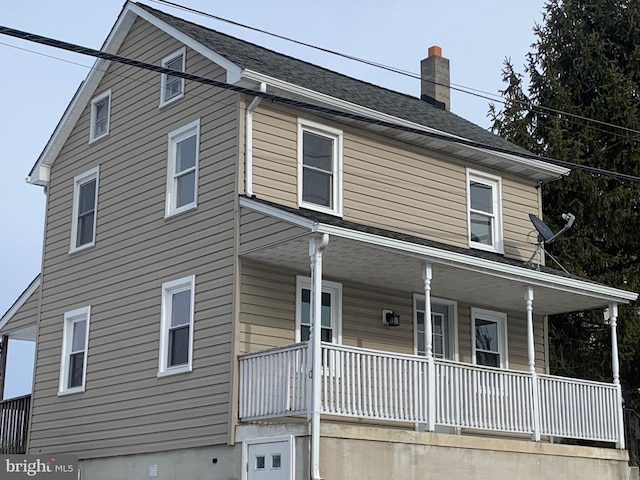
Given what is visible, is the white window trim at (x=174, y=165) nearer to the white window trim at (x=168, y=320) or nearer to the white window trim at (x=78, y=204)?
the white window trim at (x=168, y=320)

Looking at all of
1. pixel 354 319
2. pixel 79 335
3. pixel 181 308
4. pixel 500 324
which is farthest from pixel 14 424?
pixel 500 324

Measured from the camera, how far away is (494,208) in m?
20.9

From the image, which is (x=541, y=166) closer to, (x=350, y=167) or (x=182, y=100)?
(x=350, y=167)

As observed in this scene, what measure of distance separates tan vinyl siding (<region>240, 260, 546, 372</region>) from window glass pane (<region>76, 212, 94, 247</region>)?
530 centimetres

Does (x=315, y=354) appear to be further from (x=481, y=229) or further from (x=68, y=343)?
(x=68, y=343)

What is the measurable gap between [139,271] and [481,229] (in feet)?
23.0

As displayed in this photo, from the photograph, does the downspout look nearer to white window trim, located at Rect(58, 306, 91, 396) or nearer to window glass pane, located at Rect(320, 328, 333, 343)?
window glass pane, located at Rect(320, 328, 333, 343)

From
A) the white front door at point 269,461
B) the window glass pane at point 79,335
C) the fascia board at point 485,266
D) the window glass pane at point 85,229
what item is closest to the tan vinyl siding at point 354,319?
the white front door at point 269,461

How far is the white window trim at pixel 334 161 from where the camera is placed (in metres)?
17.7

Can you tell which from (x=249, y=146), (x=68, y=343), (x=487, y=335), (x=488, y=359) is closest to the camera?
(x=249, y=146)

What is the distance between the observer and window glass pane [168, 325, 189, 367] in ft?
56.5

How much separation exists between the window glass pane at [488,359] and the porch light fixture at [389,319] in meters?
2.33

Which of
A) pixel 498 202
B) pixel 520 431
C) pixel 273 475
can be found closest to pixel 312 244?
pixel 273 475

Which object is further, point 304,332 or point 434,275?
point 434,275
